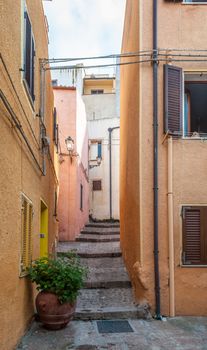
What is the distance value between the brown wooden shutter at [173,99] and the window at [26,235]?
134 inches

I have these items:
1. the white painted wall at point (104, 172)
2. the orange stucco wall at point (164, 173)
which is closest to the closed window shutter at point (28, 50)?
the orange stucco wall at point (164, 173)

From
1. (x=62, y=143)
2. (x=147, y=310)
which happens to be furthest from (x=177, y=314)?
(x=62, y=143)

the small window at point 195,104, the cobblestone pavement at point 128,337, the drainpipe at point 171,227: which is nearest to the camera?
the cobblestone pavement at point 128,337

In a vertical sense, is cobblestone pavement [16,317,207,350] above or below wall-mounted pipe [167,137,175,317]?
below

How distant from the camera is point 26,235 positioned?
7336 mm

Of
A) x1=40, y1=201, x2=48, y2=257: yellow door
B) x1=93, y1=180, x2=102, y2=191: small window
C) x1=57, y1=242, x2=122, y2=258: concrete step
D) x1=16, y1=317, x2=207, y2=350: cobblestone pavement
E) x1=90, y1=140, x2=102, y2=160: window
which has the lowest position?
x1=16, y1=317, x2=207, y2=350: cobblestone pavement

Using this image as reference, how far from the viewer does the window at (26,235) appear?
278 inches

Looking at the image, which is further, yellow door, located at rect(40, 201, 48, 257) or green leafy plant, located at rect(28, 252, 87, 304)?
yellow door, located at rect(40, 201, 48, 257)

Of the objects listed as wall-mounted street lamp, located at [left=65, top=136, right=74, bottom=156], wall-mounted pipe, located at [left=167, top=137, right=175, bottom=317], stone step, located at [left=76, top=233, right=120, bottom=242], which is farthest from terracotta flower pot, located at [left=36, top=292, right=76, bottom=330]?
stone step, located at [left=76, top=233, right=120, bottom=242]

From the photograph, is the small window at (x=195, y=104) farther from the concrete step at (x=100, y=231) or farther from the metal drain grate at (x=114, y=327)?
the concrete step at (x=100, y=231)

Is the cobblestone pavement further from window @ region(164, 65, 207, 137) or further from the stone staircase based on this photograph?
window @ region(164, 65, 207, 137)

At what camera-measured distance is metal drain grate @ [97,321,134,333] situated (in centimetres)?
774

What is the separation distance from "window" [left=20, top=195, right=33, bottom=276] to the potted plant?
0.24 metres

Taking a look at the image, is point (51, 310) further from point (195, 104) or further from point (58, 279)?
point (195, 104)
